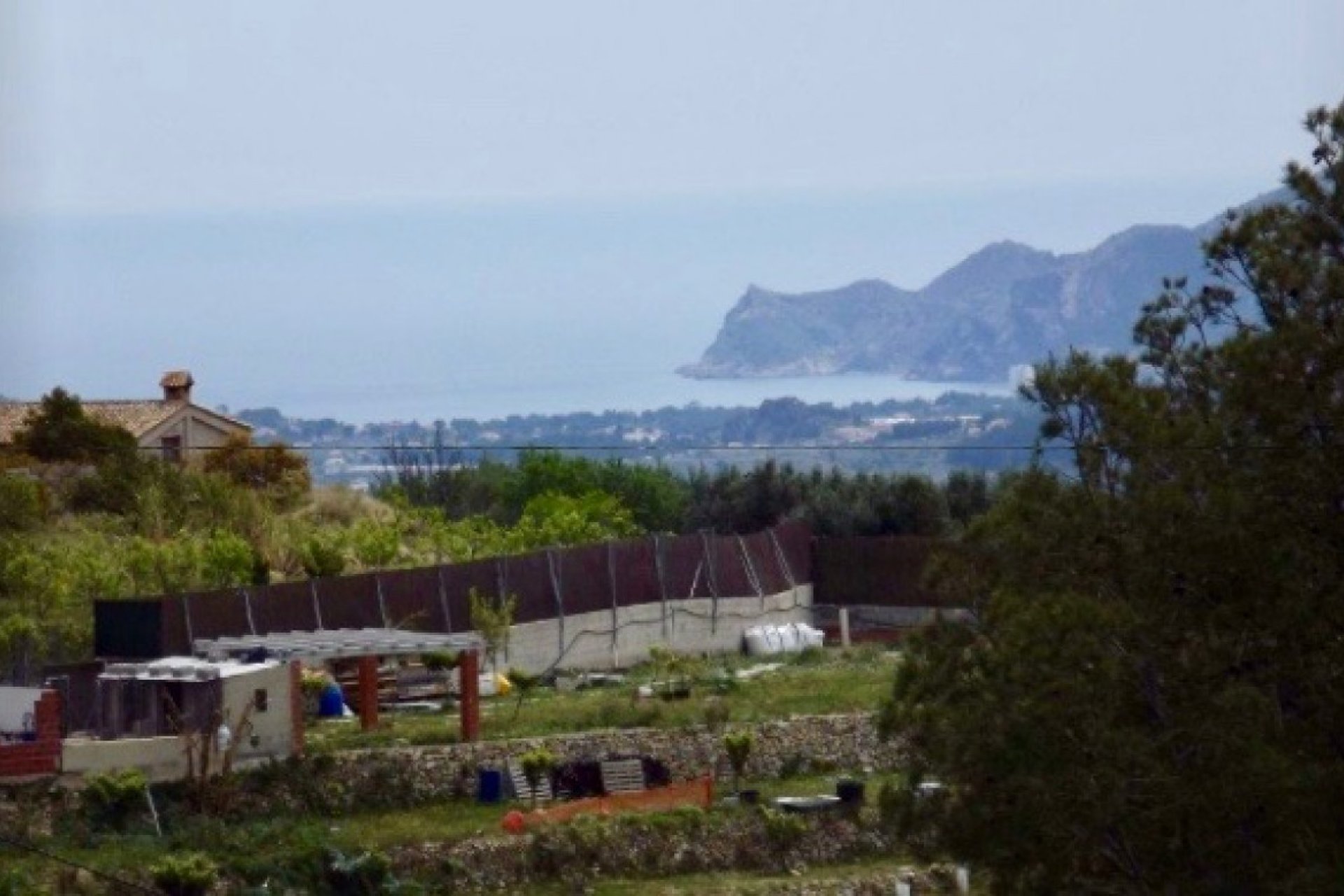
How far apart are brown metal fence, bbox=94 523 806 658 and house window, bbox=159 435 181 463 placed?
12.7 m

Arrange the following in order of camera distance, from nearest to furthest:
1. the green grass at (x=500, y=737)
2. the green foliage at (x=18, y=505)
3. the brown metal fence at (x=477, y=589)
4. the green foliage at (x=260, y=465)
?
the green grass at (x=500, y=737), the brown metal fence at (x=477, y=589), the green foliage at (x=18, y=505), the green foliage at (x=260, y=465)

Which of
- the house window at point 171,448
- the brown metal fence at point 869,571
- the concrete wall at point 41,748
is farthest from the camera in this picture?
the house window at point 171,448

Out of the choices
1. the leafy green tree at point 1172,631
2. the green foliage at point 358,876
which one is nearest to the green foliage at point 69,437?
the green foliage at point 358,876

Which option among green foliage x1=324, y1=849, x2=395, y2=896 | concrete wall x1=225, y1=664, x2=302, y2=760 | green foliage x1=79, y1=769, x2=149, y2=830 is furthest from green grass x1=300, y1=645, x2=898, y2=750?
green foliage x1=324, y1=849, x2=395, y2=896

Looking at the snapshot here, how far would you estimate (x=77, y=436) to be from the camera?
158 feet

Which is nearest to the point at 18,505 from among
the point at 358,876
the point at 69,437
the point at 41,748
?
the point at 69,437

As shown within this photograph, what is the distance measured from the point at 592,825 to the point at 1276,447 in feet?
36.5

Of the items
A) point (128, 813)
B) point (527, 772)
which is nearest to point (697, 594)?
point (527, 772)

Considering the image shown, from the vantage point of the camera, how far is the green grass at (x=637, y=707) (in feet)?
101

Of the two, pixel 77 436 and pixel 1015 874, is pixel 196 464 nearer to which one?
pixel 77 436

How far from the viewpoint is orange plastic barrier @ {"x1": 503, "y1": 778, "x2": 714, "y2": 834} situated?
28094 millimetres

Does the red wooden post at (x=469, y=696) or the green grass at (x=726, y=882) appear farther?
the red wooden post at (x=469, y=696)

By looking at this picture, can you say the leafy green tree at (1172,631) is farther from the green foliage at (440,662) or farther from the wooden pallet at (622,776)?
the green foliage at (440,662)

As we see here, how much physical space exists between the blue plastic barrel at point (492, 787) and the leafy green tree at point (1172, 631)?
969 cm
